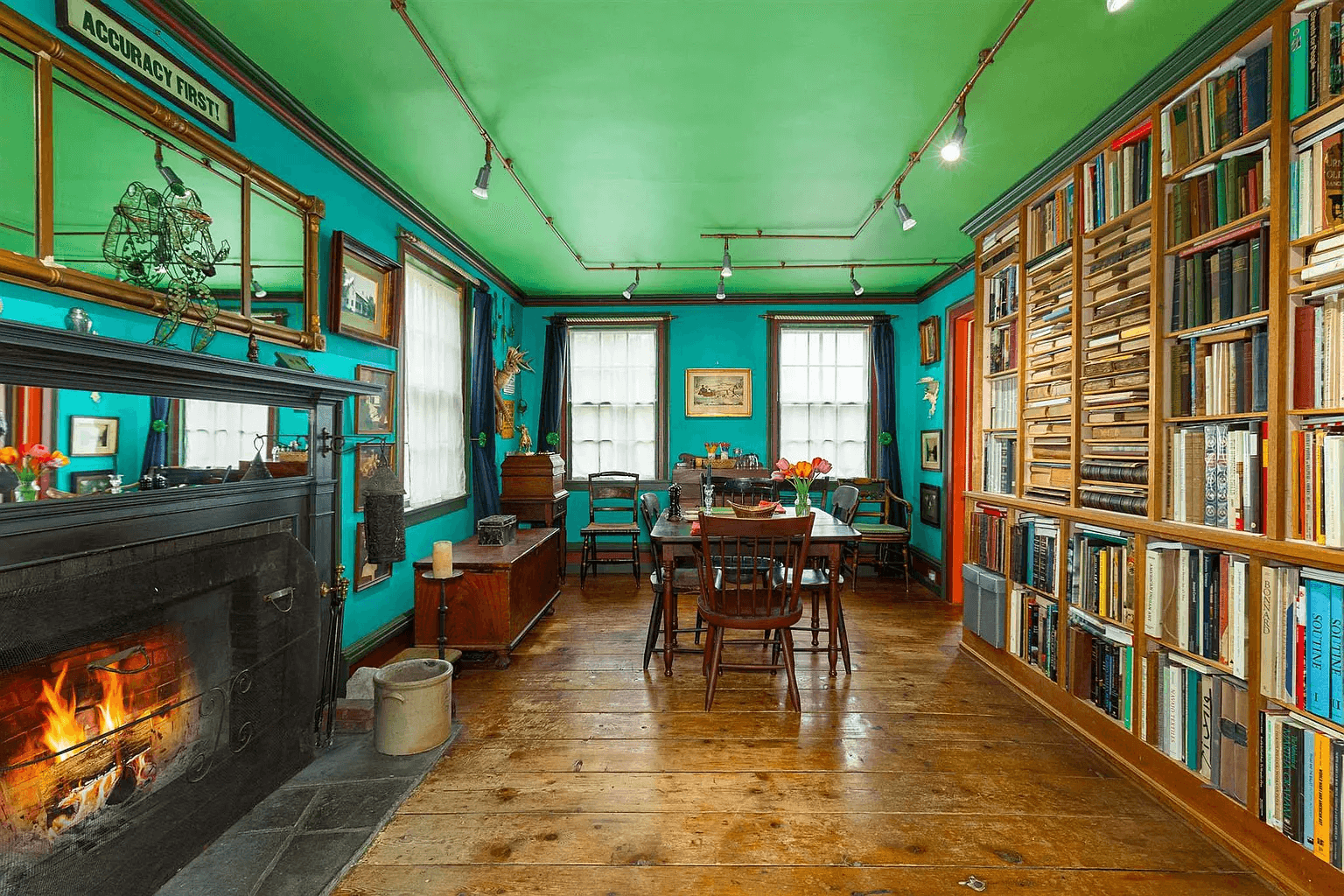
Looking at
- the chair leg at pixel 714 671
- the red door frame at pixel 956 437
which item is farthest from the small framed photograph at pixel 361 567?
the red door frame at pixel 956 437

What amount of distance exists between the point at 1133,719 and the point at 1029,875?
975mm

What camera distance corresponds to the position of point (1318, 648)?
5.61ft

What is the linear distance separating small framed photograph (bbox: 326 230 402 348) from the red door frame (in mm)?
4355

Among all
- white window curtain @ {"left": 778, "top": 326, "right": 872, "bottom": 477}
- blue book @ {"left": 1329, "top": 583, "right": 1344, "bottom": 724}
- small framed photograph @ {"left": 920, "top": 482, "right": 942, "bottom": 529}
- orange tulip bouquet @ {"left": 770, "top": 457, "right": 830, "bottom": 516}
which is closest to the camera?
blue book @ {"left": 1329, "top": 583, "right": 1344, "bottom": 724}

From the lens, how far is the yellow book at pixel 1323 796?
168cm

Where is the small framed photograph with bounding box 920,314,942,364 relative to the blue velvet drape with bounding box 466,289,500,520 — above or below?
above

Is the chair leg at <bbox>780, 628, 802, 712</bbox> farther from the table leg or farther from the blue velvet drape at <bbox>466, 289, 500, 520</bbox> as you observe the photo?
the blue velvet drape at <bbox>466, 289, 500, 520</bbox>

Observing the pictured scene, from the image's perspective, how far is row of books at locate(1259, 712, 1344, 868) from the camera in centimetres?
166

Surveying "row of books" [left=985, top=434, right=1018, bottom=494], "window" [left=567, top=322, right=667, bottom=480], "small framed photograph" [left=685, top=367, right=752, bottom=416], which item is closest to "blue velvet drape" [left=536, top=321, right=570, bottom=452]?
"window" [left=567, top=322, right=667, bottom=480]

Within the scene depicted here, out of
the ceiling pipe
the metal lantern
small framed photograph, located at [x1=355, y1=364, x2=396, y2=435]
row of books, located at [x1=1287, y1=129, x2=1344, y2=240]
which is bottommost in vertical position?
the metal lantern

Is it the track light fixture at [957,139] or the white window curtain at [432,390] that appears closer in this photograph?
the track light fixture at [957,139]

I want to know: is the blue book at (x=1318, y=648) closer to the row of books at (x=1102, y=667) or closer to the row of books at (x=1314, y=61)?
the row of books at (x=1102, y=667)

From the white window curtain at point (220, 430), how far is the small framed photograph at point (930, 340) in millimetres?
5213

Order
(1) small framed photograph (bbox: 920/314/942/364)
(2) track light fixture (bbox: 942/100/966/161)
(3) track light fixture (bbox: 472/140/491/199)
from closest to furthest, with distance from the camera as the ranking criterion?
1. (2) track light fixture (bbox: 942/100/966/161)
2. (3) track light fixture (bbox: 472/140/491/199)
3. (1) small framed photograph (bbox: 920/314/942/364)
